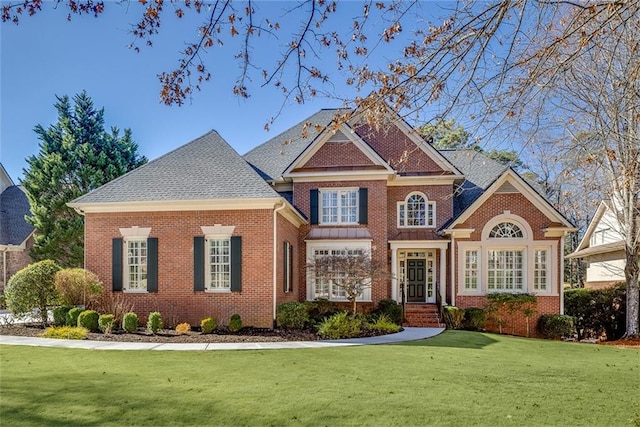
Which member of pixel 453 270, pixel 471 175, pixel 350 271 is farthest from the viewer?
pixel 471 175

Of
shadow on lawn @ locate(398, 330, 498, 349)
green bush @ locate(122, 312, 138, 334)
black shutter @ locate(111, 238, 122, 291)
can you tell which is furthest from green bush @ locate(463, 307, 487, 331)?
black shutter @ locate(111, 238, 122, 291)

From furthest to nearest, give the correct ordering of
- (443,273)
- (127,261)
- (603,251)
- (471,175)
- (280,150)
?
(603,251) < (280,150) < (471,175) < (443,273) < (127,261)

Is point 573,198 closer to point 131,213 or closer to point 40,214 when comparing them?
point 131,213

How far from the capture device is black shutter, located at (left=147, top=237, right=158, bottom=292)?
15.1m

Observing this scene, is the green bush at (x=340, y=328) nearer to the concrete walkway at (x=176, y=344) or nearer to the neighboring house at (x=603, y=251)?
the concrete walkway at (x=176, y=344)

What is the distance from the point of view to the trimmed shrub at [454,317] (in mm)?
16406

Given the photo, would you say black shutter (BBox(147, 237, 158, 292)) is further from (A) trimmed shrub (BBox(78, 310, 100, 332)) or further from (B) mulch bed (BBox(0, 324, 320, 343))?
(A) trimmed shrub (BBox(78, 310, 100, 332))

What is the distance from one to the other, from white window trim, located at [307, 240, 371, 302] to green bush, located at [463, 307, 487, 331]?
3.79m

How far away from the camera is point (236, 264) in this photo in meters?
14.6

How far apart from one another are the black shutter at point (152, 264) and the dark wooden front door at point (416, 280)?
10463 millimetres

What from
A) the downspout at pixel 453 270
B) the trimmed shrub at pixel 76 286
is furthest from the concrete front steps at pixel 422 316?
the trimmed shrub at pixel 76 286

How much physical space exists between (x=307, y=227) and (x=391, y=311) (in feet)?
15.8

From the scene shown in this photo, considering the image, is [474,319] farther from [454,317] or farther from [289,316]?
[289,316]

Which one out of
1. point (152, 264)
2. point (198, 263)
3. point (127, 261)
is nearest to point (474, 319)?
point (198, 263)
